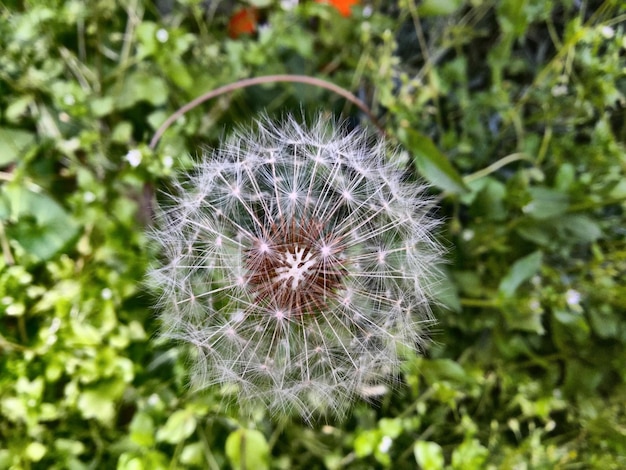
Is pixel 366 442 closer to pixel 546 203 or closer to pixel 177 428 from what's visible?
pixel 177 428

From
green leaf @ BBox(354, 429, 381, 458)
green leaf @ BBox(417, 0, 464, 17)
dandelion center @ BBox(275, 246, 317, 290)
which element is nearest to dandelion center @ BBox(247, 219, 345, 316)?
dandelion center @ BBox(275, 246, 317, 290)

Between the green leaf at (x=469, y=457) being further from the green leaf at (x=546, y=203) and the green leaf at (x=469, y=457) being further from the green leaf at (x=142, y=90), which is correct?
the green leaf at (x=142, y=90)

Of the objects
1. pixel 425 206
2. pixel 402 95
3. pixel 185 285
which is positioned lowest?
pixel 425 206

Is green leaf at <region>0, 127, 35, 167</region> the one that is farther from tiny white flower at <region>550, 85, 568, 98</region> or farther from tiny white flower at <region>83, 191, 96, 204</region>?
tiny white flower at <region>550, 85, 568, 98</region>

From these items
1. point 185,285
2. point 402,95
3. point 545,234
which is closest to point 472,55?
point 402,95

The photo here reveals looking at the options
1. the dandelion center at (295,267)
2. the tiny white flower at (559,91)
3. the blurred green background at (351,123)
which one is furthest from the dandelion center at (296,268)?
the tiny white flower at (559,91)

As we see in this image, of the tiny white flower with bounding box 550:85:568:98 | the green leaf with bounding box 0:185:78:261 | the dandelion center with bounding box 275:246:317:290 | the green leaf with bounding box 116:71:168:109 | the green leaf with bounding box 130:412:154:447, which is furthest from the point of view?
the tiny white flower with bounding box 550:85:568:98

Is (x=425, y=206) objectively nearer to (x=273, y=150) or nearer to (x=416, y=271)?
(x=416, y=271)
